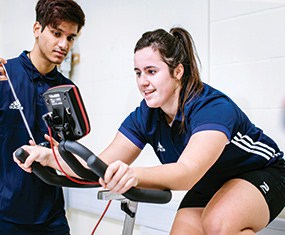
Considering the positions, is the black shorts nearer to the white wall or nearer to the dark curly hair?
the white wall

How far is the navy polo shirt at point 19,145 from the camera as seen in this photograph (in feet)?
5.52

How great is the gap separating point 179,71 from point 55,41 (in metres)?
0.66

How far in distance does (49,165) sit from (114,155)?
32 cm

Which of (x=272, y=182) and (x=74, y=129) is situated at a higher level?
(x=74, y=129)

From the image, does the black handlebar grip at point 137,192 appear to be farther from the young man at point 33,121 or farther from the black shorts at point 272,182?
the young man at point 33,121

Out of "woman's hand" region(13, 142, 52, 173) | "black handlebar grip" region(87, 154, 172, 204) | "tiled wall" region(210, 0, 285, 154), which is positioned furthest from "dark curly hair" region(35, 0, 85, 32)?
"black handlebar grip" region(87, 154, 172, 204)

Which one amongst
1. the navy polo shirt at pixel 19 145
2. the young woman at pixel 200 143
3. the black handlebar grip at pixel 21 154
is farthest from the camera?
the navy polo shirt at pixel 19 145

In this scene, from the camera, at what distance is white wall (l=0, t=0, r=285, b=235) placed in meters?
1.88

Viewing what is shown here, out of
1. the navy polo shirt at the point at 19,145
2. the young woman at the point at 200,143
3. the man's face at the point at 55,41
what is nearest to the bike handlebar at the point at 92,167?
the young woman at the point at 200,143

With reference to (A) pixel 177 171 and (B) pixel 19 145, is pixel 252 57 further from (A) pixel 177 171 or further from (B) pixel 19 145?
(B) pixel 19 145

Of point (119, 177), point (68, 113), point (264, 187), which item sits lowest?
point (264, 187)

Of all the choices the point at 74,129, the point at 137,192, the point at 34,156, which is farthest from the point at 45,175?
the point at 137,192

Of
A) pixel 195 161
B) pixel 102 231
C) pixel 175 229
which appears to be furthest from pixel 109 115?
pixel 195 161

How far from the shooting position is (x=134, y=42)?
254 cm
